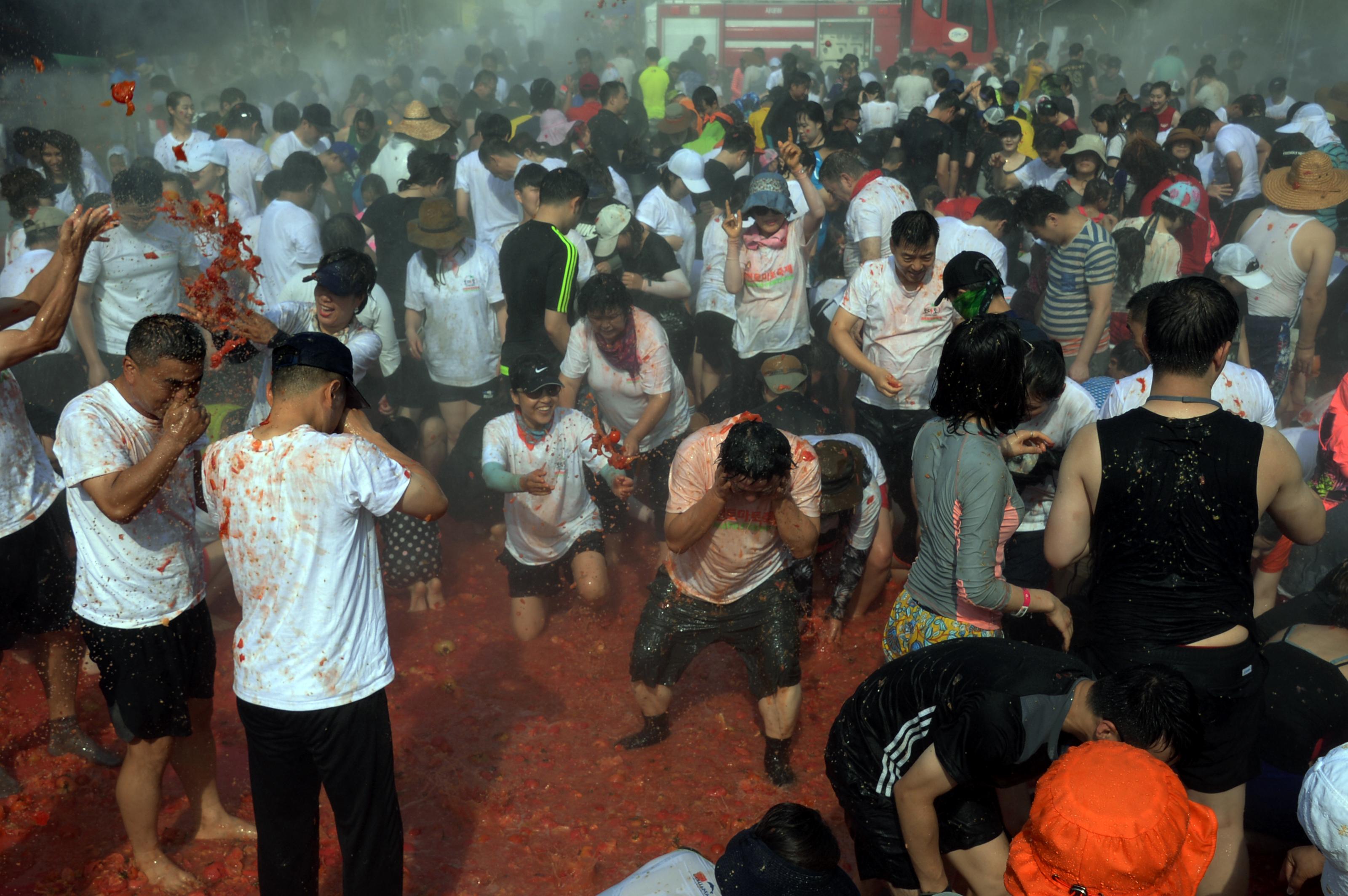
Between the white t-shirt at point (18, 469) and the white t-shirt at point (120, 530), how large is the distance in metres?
0.74

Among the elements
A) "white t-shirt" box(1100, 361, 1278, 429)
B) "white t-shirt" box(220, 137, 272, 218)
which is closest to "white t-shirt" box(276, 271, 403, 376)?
"white t-shirt" box(220, 137, 272, 218)

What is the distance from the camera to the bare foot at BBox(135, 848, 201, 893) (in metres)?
3.47

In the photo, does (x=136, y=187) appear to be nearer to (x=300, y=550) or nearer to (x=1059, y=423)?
(x=300, y=550)

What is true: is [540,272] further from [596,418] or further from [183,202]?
[183,202]

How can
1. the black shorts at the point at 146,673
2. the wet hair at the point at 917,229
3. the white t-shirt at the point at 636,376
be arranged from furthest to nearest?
the white t-shirt at the point at 636,376
the wet hair at the point at 917,229
the black shorts at the point at 146,673

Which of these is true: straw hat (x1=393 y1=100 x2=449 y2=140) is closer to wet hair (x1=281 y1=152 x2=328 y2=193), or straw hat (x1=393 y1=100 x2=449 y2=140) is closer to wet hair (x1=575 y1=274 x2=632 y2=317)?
wet hair (x1=281 y1=152 x2=328 y2=193)

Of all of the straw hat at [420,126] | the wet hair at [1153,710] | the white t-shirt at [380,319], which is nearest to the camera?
the wet hair at [1153,710]

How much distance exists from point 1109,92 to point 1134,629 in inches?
760

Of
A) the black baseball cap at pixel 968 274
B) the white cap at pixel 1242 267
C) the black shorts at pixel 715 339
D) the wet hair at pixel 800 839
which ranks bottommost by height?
the black shorts at pixel 715 339

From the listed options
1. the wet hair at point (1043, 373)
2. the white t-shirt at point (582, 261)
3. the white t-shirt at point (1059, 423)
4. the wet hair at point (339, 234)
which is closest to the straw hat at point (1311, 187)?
the white t-shirt at point (1059, 423)

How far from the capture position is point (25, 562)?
3814 millimetres

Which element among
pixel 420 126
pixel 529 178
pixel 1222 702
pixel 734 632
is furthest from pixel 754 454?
pixel 420 126

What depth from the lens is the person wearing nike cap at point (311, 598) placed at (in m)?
2.74

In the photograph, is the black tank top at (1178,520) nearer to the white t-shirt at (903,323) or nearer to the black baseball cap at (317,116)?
the white t-shirt at (903,323)
